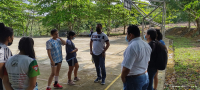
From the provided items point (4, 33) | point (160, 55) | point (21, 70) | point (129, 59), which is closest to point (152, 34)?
point (160, 55)

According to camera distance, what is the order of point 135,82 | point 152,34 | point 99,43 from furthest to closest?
point 99,43, point 152,34, point 135,82

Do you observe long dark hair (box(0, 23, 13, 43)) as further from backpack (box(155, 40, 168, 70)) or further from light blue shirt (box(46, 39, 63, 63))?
backpack (box(155, 40, 168, 70))

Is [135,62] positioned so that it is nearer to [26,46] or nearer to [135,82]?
[135,82]

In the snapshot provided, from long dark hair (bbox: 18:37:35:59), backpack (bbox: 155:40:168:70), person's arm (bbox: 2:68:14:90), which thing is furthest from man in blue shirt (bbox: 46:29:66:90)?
backpack (bbox: 155:40:168:70)

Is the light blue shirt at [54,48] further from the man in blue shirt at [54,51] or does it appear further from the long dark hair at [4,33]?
the long dark hair at [4,33]

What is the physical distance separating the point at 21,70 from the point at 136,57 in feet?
4.99

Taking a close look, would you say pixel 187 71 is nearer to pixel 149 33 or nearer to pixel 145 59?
pixel 149 33

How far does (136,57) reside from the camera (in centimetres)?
225

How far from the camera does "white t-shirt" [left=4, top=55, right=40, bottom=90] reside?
6.41ft

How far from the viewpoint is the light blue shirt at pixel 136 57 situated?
7.23 feet

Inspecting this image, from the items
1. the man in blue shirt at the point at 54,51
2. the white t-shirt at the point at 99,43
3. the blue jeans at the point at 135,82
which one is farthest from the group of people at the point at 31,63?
the white t-shirt at the point at 99,43

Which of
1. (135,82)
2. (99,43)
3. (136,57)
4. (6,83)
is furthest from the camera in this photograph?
(99,43)

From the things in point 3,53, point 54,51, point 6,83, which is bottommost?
point 6,83

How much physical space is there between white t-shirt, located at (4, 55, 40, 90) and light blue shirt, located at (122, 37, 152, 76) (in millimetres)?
1224
